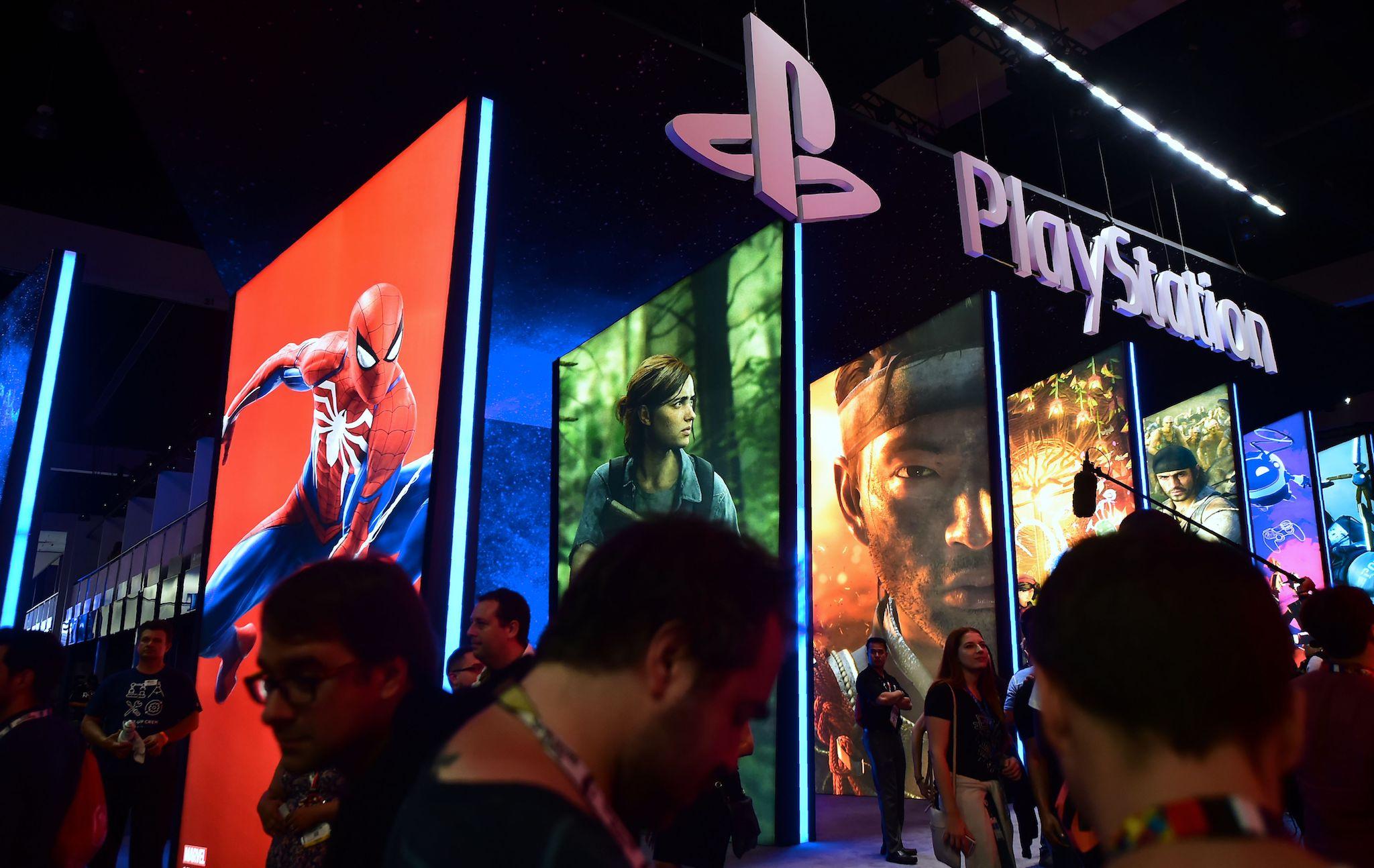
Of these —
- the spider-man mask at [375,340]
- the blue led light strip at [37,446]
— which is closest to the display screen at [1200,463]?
the spider-man mask at [375,340]

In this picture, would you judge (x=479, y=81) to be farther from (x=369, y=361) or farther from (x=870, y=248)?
(x=870, y=248)

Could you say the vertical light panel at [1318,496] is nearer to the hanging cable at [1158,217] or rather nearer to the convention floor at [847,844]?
the hanging cable at [1158,217]

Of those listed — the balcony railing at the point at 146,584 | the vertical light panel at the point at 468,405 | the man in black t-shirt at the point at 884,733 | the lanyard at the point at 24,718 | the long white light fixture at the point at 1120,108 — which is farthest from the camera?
the balcony railing at the point at 146,584

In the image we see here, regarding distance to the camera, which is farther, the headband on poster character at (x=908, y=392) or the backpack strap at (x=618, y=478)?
the headband on poster character at (x=908, y=392)

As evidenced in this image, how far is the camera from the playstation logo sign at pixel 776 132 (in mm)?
4637

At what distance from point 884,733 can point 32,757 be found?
4.85 m

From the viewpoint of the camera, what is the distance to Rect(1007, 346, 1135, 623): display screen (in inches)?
375

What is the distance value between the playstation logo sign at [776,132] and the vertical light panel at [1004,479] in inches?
119

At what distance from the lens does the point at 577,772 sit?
0.70 meters

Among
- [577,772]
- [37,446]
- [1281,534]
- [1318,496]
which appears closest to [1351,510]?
[1318,496]

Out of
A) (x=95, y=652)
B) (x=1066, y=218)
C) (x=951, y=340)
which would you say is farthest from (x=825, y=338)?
(x=95, y=652)

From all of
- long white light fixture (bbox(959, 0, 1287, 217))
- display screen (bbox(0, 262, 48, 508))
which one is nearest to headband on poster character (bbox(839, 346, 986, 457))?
long white light fixture (bbox(959, 0, 1287, 217))

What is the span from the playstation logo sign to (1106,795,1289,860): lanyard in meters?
4.17

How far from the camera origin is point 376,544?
4629mm
